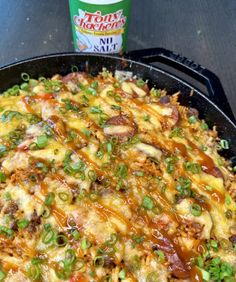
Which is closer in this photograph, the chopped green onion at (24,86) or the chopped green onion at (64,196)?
the chopped green onion at (64,196)


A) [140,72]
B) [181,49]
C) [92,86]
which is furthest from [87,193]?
[181,49]

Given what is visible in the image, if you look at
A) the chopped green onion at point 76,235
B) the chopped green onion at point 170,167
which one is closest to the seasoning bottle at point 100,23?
the chopped green onion at point 170,167

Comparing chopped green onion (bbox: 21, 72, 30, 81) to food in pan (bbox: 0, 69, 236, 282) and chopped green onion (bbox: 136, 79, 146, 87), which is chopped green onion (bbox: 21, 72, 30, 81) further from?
chopped green onion (bbox: 136, 79, 146, 87)

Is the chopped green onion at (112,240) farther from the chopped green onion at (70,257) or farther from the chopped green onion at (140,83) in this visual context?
the chopped green onion at (140,83)

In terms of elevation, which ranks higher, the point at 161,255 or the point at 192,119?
the point at 192,119

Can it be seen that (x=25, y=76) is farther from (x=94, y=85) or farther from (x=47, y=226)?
(x=47, y=226)

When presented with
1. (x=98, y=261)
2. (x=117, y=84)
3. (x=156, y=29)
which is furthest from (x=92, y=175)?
(x=156, y=29)
